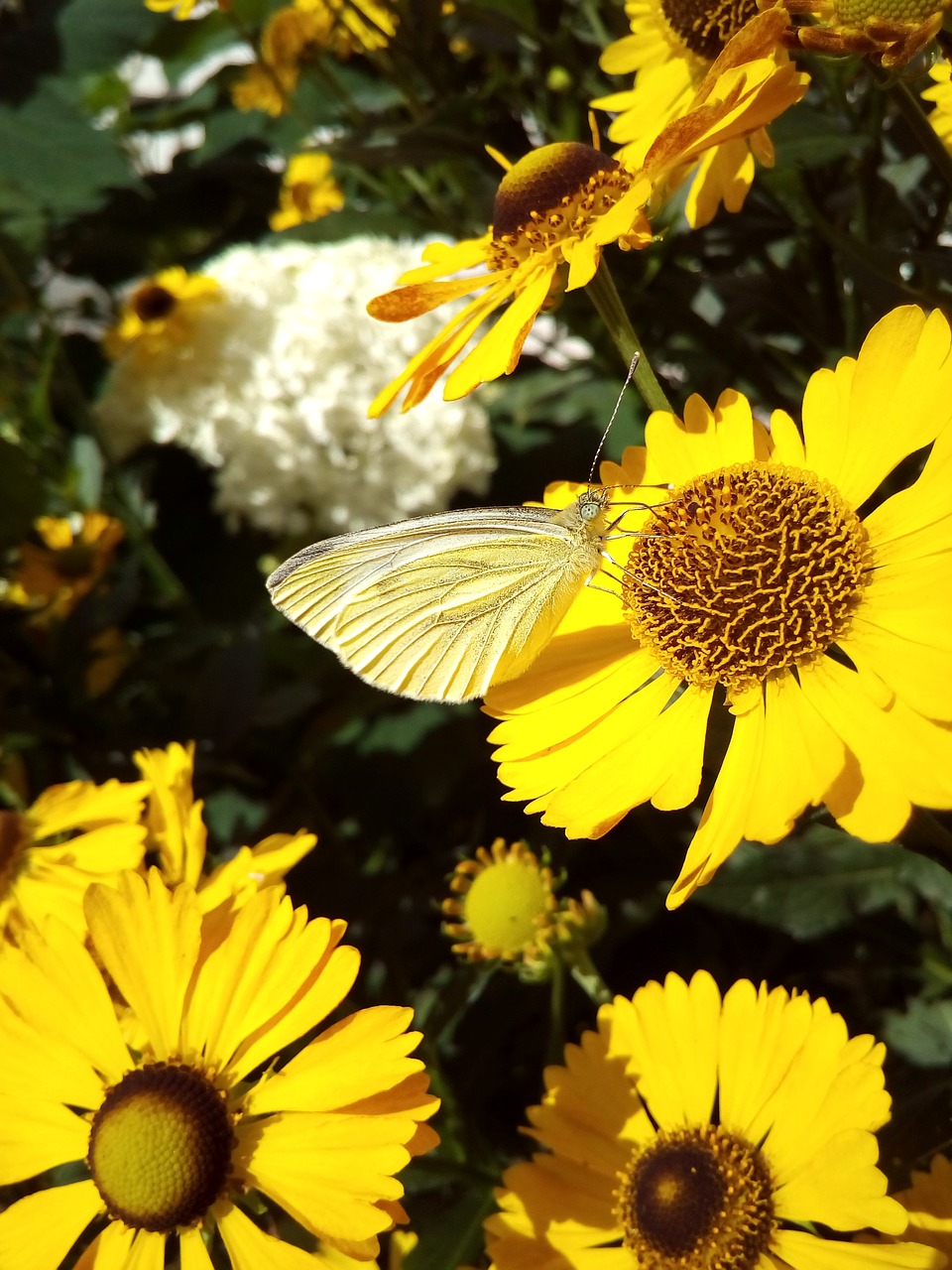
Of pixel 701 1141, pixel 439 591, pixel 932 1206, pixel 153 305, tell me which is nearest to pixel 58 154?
pixel 153 305

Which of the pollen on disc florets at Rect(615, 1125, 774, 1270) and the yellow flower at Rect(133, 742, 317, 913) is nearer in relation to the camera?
the pollen on disc florets at Rect(615, 1125, 774, 1270)

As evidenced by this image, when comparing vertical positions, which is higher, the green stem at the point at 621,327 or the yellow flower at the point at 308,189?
the green stem at the point at 621,327

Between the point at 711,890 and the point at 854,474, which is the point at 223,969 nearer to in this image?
the point at 711,890

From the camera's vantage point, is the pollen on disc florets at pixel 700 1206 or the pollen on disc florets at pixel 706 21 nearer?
the pollen on disc florets at pixel 700 1206

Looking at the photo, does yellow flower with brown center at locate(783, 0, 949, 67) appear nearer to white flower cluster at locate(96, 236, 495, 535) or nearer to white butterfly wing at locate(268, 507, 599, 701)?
white butterfly wing at locate(268, 507, 599, 701)

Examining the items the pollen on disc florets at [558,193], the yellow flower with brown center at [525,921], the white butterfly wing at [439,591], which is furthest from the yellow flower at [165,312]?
the yellow flower with brown center at [525,921]

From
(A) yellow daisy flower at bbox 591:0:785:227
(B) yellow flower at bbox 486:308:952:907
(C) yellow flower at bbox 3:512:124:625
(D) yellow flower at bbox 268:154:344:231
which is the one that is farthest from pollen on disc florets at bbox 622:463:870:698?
(D) yellow flower at bbox 268:154:344:231

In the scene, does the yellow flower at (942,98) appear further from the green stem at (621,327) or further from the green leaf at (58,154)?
the green leaf at (58,154)
